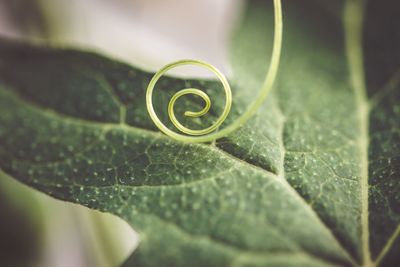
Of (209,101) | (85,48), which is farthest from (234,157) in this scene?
(85,48)

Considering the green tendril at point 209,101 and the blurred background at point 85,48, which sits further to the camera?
the blurred background at point 85,48

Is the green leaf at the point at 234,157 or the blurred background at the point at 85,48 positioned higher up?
the green leaf at the point at 234,157

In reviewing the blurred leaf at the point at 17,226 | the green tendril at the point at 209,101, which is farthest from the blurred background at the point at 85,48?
the green tendril at the point at 209,101


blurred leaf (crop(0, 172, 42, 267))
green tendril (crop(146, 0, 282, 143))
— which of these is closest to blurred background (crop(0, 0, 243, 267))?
blurred leaf (crop(0, 172, 42, 267))

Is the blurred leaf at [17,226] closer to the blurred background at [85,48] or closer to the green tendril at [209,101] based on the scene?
the blurred background at [85,48]

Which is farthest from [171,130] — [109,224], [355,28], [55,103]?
[355,28]

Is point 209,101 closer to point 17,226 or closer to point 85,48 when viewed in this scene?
→ point 85,48
